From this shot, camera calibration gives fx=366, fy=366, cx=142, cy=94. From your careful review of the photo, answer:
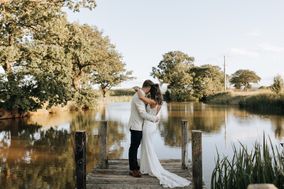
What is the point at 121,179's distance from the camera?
827 cm

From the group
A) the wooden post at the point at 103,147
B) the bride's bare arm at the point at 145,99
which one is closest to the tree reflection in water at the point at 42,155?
the wooden post at the point at 103,147

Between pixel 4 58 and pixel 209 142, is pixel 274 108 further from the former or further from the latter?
pixel 4 58

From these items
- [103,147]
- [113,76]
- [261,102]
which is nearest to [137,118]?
[103,147]

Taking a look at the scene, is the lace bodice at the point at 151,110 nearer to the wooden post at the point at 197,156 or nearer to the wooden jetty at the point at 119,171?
the wooden jetty at the point at 119,171

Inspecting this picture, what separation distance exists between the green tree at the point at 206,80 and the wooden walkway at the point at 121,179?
65.3 m

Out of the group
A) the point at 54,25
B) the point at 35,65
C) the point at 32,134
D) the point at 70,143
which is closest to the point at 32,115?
the point at 35,65

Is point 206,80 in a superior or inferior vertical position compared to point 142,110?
superior

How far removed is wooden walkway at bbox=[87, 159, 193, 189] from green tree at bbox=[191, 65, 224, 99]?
6527cm

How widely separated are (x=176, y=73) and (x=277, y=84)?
154 feet

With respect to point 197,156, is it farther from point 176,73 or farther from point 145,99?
point 176,73

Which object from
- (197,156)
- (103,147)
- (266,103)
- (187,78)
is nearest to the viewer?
(197,156)

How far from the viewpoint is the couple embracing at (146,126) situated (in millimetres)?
8227

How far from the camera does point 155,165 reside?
27.8ft

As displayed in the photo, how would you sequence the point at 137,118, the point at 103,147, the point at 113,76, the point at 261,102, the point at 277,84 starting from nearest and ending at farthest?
the point at 137,118, the point at 103,147, the point at 277,84, the point at 261,102, the point at 113,76
